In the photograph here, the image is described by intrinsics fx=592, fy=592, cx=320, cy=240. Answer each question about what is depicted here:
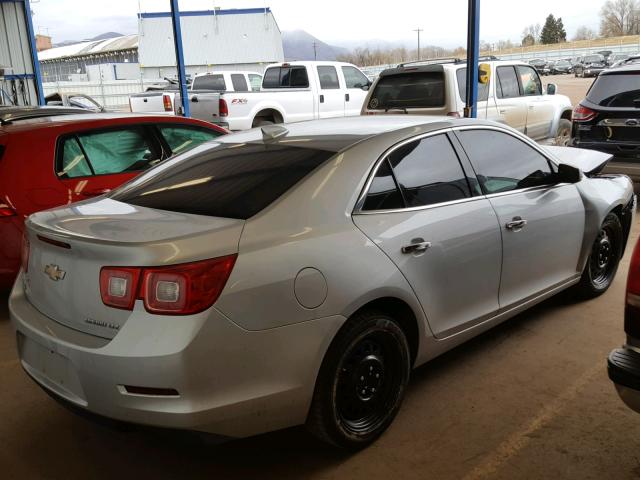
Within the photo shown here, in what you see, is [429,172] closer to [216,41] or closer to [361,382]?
[361,382]

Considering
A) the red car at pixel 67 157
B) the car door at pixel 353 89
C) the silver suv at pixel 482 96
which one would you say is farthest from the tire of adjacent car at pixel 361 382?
the car door at pixel 353 89

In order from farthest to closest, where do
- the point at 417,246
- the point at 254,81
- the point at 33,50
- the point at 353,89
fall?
the point at 254,81
the point at 33,50
the point at 353,89
the point at 417,246

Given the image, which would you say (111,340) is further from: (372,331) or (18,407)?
(18,407)

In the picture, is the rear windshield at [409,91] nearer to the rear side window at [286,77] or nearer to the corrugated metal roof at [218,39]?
the rear side window at [286,77]

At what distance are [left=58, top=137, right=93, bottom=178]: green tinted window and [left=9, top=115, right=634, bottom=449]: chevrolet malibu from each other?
1.73 metres

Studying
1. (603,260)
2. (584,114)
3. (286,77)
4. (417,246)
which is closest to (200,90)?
(286,77)

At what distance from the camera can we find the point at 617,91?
7344 millimetres

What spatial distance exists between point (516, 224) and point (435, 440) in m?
1.38

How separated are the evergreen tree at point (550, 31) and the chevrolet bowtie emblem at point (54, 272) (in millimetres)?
113458

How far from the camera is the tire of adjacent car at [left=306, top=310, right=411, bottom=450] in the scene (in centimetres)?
258

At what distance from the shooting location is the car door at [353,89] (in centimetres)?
1440

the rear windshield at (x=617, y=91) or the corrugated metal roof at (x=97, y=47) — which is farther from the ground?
the corrugated metal roof at (x=97, y=47)

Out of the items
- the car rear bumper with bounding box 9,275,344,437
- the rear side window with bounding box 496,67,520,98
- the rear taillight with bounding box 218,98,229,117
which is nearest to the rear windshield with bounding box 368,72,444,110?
the rear side window with bounding box 496,67,520,98

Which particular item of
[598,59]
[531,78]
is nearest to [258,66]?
[598,59]
